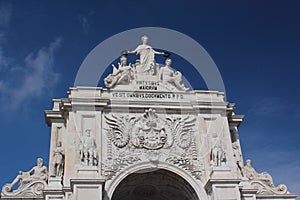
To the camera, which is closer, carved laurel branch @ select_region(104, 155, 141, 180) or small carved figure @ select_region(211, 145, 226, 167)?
carved laurel branch @ select_region(104, 155, 141, 180)

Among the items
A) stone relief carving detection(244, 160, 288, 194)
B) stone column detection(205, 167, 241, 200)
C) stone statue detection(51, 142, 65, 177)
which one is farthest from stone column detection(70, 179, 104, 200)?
stone relief carving detection(244, 160, 288, 194)

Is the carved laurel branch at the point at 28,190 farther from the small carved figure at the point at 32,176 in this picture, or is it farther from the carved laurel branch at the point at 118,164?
the carved laurel branch at the point at 118,164

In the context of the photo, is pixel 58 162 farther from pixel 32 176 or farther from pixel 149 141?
pixel 149 141

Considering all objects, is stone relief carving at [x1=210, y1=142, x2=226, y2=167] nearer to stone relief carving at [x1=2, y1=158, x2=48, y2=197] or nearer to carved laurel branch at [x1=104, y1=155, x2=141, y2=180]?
carved laurel branch at [x1=104, y1=155, x2=141, y2=180]

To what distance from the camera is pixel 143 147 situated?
20.3 metres

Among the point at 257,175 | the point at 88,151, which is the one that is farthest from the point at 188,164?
the point at 88,151

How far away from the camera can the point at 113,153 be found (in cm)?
1998

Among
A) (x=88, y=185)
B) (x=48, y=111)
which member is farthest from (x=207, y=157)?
(x=48, y=111)

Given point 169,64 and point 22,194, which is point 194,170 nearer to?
point 169,64

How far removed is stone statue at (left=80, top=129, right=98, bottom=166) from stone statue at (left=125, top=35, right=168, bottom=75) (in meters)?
5.14

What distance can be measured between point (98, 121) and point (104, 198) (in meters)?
3.79

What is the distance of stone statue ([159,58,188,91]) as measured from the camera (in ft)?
73.7

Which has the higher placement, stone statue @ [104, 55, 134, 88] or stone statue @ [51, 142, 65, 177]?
stone statue @ [104, 55, 134, 88]

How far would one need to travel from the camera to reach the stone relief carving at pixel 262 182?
21.3 metres
